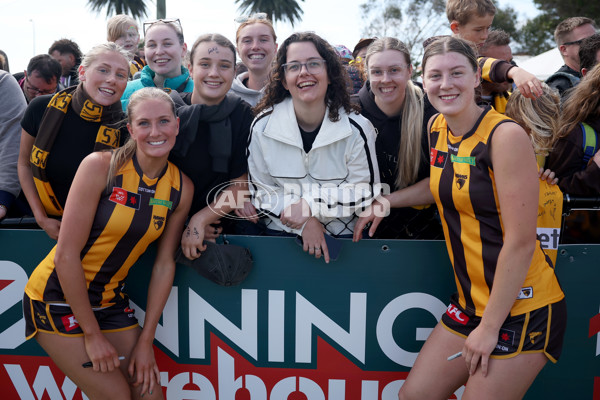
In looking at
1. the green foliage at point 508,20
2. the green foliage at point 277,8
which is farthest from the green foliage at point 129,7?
the green foliage at point 508,20

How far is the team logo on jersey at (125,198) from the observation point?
2.46m

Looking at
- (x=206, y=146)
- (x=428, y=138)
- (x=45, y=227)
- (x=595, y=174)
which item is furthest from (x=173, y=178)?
(x=595, y=174)

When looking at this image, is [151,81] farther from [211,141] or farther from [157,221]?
[157,221]

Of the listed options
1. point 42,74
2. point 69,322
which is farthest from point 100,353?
point 42,74

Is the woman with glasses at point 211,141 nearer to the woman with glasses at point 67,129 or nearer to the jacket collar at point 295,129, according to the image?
the jacket collar at point 295,129

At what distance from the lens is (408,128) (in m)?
2.81

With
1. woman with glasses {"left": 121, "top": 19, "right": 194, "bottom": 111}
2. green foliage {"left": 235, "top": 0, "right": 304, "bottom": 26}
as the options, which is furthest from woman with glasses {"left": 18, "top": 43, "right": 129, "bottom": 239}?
green foliage {"left": 235, "top": 0, "right": 304, "bottom": 26}

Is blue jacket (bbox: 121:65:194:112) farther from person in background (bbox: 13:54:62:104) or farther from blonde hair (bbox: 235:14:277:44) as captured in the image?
person in background (bbox: 13:54:62:104)

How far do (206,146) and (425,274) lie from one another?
4.62ft

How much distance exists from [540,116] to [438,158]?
770 mm

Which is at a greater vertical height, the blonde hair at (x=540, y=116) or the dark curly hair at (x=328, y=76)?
the dark curly hair at (x=328, y=76)

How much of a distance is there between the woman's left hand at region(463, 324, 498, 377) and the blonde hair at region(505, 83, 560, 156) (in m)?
1.11

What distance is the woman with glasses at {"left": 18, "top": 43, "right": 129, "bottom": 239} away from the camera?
271 centimetres

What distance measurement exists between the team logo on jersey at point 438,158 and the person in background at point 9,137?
8.02 ft
